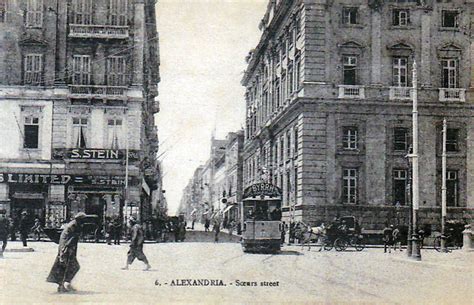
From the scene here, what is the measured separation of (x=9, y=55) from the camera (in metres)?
28.7

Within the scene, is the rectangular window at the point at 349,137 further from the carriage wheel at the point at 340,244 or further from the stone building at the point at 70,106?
the stone building at the point at 70,106

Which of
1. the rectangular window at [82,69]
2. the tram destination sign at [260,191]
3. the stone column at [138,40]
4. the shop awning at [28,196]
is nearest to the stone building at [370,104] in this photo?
the tram destination sign at [260,191]

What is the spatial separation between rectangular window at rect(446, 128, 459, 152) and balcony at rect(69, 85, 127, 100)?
1648 cm

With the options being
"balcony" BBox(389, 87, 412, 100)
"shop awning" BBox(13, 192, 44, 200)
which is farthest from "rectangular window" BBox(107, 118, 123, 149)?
"balcony" BBox(389, 87, 412, 100)

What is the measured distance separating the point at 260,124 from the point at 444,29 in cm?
2183

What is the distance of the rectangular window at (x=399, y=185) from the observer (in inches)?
1298

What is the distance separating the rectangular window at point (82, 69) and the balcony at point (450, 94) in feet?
57.4

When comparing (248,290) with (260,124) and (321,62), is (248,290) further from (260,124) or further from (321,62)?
(260,124)

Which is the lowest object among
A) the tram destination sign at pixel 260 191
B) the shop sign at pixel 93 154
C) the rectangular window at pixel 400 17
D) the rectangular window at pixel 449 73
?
the tram destination sign at pixel 260 191

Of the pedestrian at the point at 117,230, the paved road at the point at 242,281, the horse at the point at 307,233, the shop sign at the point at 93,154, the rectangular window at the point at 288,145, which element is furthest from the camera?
the rectangular window at the point at 288,145

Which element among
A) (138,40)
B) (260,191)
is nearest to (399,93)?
(260,191)

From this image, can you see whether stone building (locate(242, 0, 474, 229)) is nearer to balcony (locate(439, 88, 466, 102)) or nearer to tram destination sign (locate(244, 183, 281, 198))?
balcony (locate(439, 88, 466, 102))

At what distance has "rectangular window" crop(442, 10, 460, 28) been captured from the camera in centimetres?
3116

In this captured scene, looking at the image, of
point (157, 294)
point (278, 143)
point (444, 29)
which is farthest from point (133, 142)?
point (157, 294)
